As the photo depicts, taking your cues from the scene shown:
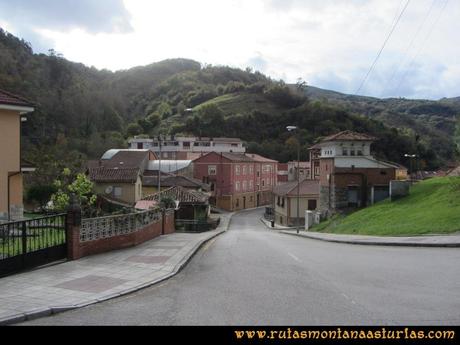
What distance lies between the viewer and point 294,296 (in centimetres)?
944

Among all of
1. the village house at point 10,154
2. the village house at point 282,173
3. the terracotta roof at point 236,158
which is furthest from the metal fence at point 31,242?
the village house at point 282,173

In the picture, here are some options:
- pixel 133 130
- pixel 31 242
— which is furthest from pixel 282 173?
pixel 31 242

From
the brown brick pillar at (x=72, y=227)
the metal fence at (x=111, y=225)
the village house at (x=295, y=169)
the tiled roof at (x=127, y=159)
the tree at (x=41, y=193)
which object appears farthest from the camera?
the village house at (x=295, y=169)

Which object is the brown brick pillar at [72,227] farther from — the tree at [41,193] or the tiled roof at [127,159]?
the tiled roof at [127,159]

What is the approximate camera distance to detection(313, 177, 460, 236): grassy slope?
2350 cm

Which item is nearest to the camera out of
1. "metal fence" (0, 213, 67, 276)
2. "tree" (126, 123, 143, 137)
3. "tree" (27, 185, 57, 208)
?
"metal fence" (0, 213, 67, 276)

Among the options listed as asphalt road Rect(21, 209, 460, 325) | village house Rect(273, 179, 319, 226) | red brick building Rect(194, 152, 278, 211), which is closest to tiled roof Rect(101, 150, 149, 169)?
red brick building Rect(194, 152, 278, 211)

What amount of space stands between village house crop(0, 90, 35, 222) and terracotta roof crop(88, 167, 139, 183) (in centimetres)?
2875

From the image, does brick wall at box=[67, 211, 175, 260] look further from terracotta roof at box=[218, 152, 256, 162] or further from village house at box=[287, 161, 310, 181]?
village house at box=[287, 161, 310, 181]

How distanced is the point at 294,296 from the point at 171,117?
439ft

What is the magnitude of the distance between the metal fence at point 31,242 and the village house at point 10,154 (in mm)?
8206

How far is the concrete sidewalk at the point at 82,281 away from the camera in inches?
340
